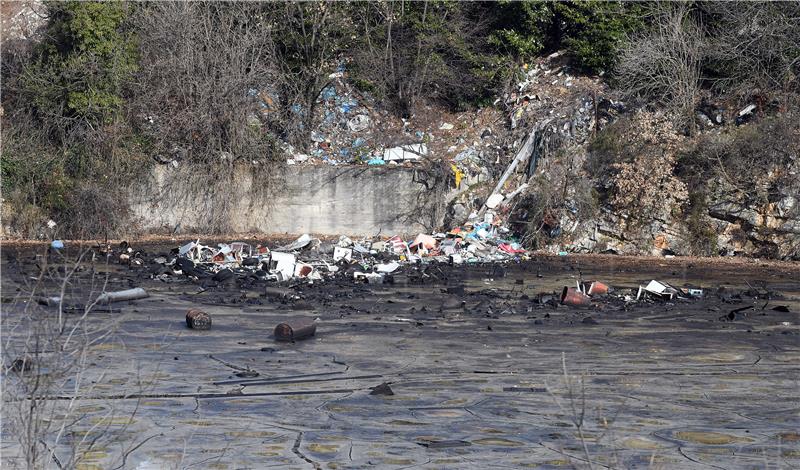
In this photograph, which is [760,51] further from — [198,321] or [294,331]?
[198,321]

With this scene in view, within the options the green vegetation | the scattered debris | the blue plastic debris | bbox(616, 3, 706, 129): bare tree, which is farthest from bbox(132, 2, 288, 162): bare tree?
the scattered debris

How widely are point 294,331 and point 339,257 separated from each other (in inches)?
285

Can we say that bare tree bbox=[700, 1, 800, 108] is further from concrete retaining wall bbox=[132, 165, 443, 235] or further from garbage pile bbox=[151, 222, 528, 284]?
concrete retaining wall bbox=[132, 165, 443, 235]

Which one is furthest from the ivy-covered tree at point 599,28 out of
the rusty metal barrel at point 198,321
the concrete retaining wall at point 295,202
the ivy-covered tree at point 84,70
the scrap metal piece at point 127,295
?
the rusty metal barrel at point 198,321

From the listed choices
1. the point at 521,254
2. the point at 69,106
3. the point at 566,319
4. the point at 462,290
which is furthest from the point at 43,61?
the point at 566,319

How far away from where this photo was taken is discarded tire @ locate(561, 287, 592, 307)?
14352 millimetres

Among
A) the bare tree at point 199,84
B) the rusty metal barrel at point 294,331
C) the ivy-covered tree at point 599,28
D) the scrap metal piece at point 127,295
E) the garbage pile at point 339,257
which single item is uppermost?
the ivy-covered tree at point 599,28

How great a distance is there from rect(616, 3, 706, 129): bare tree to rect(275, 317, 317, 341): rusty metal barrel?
15.0m

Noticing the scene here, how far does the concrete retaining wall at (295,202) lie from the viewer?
2489cm

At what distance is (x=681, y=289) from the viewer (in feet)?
51.4

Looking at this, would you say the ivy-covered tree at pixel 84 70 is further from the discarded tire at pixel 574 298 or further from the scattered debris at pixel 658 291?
the scattered debris at pixel 658 291

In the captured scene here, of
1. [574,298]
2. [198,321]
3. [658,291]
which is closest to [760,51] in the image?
[658,291]

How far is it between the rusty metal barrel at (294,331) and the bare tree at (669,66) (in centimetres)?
1496

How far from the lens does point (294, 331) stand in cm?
1158
